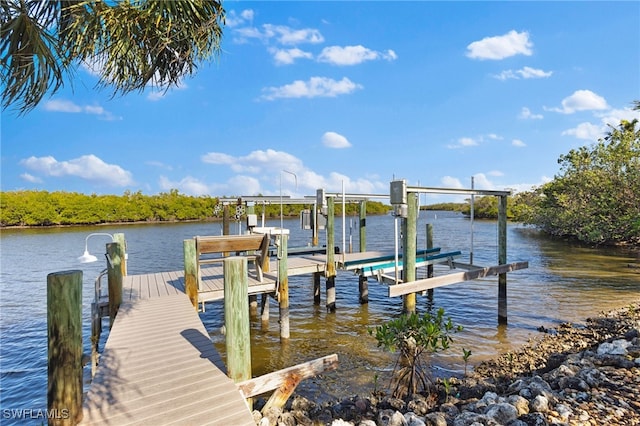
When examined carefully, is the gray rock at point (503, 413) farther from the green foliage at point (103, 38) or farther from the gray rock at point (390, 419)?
the green foliage at point (103, 38)

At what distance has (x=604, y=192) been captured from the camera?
2541cm

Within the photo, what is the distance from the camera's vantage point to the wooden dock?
3.47 metres

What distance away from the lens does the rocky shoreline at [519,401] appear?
4.19 m

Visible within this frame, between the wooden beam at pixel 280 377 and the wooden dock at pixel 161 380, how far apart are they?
0.19 m

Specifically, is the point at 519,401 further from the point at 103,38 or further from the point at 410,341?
the point at 103,38

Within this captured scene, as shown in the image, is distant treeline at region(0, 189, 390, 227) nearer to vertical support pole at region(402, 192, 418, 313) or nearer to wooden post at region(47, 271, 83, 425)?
vertical support pole at region(402, 192, 418, 313)

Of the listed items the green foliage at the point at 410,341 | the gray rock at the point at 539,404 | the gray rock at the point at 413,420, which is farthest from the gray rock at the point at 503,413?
the green foliage at the point at 410,341

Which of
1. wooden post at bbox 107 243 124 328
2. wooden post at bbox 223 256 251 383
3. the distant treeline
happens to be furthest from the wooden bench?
the distant treeline

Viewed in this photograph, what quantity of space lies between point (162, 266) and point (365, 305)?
13.5 meters

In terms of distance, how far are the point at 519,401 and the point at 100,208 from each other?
70624mm

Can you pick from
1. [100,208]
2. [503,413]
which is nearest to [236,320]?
[503,413]

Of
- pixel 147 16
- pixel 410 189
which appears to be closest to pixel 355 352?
pixel 410 189

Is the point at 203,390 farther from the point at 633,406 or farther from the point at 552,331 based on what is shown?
the point at 552,331

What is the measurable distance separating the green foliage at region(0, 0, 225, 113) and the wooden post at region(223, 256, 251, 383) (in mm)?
2889
